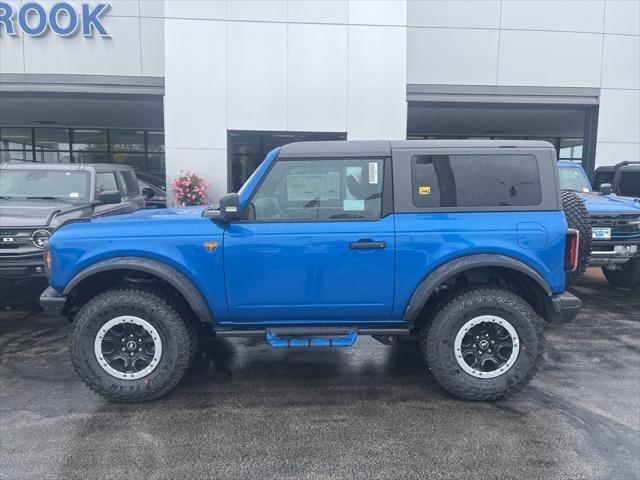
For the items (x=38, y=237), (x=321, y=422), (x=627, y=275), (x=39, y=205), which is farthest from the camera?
(x=627, y=275)

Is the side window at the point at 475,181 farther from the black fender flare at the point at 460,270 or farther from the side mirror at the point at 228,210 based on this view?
the side mirror at the point at 228,210

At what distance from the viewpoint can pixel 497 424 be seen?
3637 mm

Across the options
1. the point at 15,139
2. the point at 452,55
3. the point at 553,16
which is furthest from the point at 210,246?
the point at 15,139

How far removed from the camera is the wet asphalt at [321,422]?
3.10 m

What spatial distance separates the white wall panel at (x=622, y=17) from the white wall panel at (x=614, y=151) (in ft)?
10.1

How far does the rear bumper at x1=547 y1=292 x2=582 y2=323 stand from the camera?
3939mm

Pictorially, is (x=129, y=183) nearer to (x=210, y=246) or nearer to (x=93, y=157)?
(x=210, y=246)

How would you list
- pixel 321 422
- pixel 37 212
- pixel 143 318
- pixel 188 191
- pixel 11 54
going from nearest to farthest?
pixel 321 422 → pixel 143 318 → pixel 37 212 → pixel 188 191 → pixel 11 54

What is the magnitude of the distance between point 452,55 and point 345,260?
38.1 ft

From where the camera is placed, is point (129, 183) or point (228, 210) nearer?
point (228, 210)

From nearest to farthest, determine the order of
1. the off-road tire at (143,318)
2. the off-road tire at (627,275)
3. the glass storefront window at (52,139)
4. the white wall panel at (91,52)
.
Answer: the off-road tire at (143,318)
the off-road tire at (627,275)
the white wall panel at (91,52)
the glass storefront window at (52,139)

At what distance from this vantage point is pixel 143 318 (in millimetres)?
3893

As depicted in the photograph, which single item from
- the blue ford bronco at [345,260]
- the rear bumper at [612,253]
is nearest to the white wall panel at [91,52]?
the blue ford bronco at [345,260]

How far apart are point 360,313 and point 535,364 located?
4.67ft
